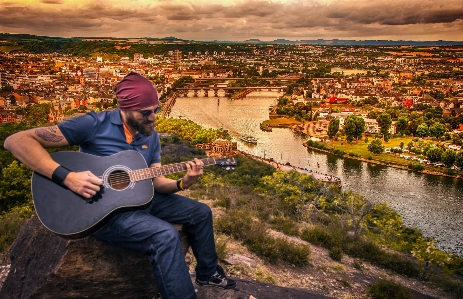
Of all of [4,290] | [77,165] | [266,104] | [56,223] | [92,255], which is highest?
[77,165]

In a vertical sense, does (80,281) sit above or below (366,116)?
above

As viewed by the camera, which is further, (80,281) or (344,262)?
(344,262)

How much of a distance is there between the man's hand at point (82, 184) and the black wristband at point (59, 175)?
1.0 inches

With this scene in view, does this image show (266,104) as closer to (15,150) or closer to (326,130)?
(326,130)

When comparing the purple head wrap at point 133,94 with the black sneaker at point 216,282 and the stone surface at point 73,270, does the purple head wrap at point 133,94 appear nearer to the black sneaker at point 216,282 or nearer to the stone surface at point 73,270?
the stone surface at point 73,270

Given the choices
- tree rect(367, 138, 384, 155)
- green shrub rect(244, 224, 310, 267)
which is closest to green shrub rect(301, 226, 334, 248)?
green shrub rect(244, 224, 310, 267)

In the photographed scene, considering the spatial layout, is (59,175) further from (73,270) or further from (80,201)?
(73,270)

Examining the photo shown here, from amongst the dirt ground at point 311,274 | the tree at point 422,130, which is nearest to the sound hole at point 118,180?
the dirt ground at point 311,274

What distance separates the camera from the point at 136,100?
2.56m

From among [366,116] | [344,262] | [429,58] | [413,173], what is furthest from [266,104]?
[429,58]

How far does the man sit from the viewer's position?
2.24 metres

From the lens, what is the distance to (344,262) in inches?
226

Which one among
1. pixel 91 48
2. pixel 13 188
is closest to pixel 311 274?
pixel 13 188

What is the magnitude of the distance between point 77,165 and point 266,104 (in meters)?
67.5
